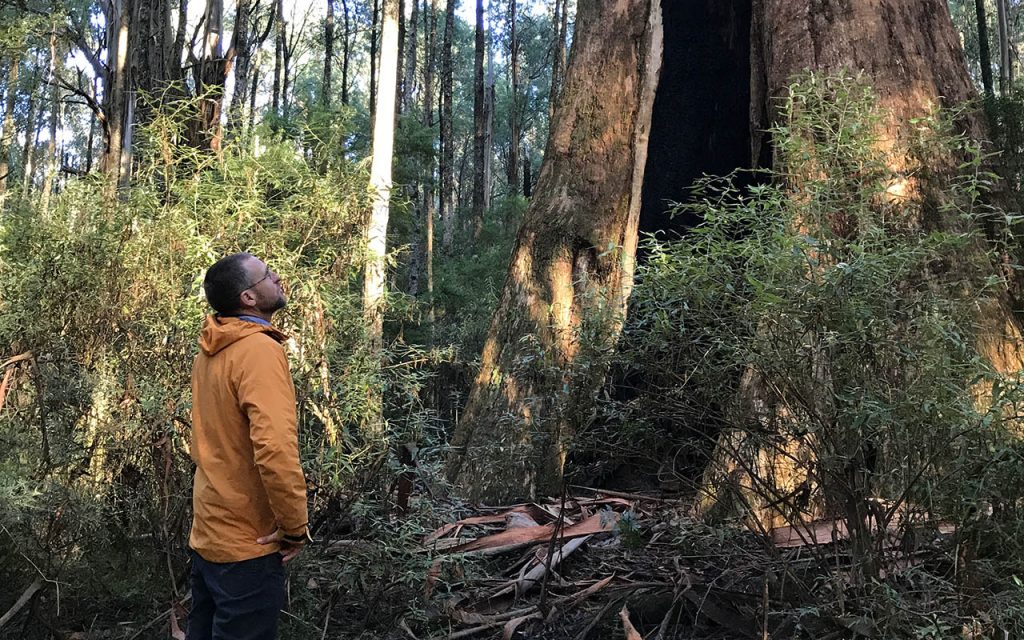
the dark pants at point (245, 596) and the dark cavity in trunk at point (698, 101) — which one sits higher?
the dark cavity in trunk at point (698, 101)

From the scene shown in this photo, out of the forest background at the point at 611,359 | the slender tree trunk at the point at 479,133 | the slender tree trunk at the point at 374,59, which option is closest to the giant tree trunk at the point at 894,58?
the forest background at the point at 611,359

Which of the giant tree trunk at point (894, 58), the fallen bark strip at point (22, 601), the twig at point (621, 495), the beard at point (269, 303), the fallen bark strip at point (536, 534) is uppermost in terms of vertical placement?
the giant tree trunk at point (894, 58)

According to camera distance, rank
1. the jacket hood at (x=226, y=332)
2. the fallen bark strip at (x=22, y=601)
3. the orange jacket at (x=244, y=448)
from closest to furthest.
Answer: the orange jacket at (x=244, y=448), the jacket hood at (x=226, y=332), the fallen bark strip at (x=22, y=601)

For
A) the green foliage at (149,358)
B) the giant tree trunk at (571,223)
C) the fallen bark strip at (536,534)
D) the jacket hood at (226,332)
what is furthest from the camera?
the giant tree trunk at (571,223)

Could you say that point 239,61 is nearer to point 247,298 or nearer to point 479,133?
point 247,298

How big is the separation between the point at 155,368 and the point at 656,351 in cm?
244

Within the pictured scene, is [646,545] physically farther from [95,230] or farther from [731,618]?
[95,230]

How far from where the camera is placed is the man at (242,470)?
97.1 inches

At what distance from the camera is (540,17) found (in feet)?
144

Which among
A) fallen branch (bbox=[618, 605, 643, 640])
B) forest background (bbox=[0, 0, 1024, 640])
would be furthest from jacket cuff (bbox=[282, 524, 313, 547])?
fallen branch (bbox=[618, 605, 643, 640])

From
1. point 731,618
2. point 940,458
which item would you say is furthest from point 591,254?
point 940,458

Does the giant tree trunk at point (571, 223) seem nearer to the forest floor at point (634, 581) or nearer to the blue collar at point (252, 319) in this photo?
the forest floor at point (634, 581)

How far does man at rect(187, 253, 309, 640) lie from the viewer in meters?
2.47

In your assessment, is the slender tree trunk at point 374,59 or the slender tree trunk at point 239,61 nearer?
the slender tree trunk at point 239,61
